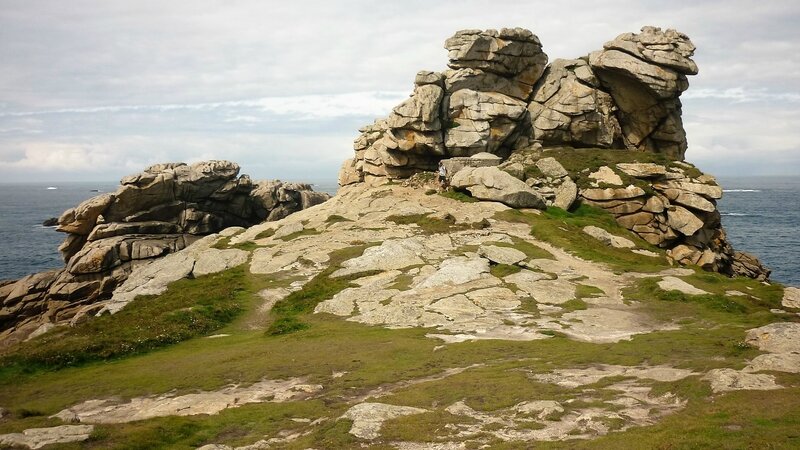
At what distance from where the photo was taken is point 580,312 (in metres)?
35.2

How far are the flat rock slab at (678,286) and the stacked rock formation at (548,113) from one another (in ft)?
83.7

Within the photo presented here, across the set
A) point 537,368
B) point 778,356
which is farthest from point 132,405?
point 778,356

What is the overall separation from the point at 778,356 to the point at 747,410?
577 cm

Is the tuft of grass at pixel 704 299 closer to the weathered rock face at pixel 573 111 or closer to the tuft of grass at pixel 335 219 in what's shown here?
the tuft of grass at pixel 335 219

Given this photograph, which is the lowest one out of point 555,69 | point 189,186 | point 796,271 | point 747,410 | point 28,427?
point 796,271

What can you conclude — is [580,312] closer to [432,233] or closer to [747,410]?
[747,410]

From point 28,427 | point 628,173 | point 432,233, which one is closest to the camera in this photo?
point 28,427

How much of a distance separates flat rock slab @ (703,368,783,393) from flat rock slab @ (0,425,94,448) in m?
20.9

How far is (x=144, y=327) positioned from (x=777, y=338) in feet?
110

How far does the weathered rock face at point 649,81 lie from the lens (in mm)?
72062

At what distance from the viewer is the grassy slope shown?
1822 cm

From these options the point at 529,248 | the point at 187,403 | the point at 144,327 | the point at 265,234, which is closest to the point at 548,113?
the point at 529,248

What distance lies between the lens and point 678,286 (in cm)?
3803


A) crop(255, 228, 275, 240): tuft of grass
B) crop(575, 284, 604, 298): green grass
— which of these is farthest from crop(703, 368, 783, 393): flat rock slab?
crop(255, 228, 275, 240): tuft of grass
